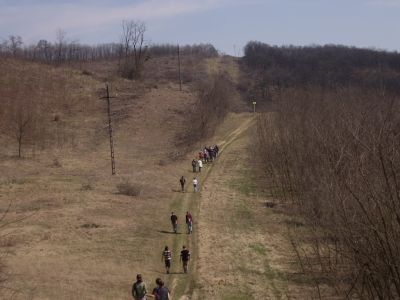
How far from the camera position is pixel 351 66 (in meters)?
155

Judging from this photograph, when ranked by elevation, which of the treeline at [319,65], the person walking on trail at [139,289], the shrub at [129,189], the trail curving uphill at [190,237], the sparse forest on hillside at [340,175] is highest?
the treeline at [319,65]

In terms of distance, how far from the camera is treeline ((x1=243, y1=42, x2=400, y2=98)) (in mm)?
133875

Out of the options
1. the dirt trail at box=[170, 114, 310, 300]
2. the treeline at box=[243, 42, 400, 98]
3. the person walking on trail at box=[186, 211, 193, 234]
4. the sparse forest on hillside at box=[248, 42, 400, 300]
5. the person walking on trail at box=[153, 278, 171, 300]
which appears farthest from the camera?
the treeline at box=[243, 42, 400, 98]

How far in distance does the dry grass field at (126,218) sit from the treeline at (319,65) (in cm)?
6078

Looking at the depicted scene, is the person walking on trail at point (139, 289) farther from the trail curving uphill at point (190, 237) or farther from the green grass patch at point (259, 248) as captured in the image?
the green grass patch at point (259, 248)

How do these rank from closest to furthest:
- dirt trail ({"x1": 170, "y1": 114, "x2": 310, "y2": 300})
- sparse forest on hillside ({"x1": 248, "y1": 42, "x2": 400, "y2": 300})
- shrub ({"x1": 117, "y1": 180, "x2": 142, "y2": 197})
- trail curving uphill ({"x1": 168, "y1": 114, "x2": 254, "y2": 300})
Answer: sparse forest on hillside ({"x1": 248, "y1": 42, "x2": 400, "y2": 300}), trail curving uphill ({"x1": 168, "y1": 114, "x2": 254, "y2": 300}), dirt trail ({"x1": 170, "y1": 114, "x2": 310, "y2": 300}), shrub ({"x1": 117, "y1": 180, "x2": 142, "y2": 197})

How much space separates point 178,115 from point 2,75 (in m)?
27.5

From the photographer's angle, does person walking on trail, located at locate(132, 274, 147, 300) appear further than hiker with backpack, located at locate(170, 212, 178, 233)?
No

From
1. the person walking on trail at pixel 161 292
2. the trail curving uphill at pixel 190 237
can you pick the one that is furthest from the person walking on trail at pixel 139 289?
the trail curving uphill at pixel 190 237

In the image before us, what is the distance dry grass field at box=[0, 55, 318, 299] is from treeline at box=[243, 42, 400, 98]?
60.8 meters

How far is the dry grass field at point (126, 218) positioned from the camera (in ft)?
81.3

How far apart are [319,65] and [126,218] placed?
12807 centimetres

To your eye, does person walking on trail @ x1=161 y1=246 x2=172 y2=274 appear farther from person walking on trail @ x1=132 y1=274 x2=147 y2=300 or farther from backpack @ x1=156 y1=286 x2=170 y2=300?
backpack @ x1=156 y1=286 x2=170 y2=300

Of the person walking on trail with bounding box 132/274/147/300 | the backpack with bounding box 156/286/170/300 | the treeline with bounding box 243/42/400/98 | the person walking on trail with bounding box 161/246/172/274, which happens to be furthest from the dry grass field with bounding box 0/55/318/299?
the treeline with bounding box 243/42/400/98
